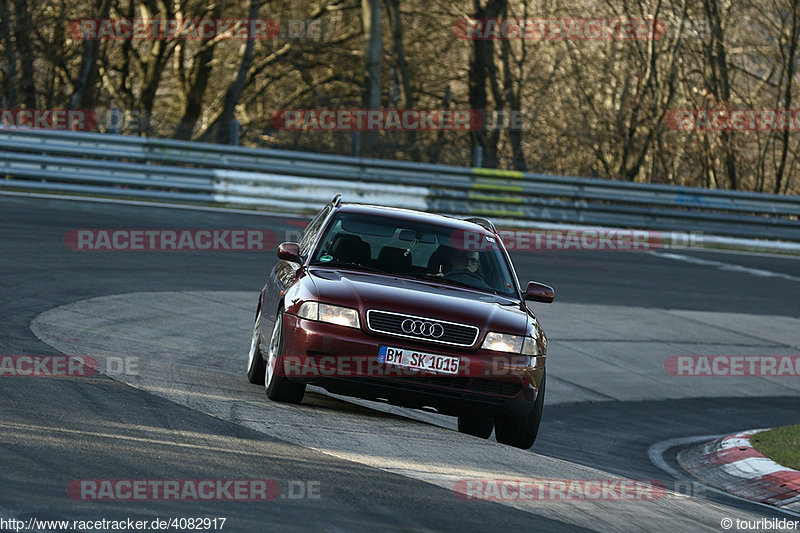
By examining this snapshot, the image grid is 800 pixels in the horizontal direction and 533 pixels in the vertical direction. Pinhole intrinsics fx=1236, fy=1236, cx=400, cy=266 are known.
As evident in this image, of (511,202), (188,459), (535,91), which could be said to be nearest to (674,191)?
(511,202)

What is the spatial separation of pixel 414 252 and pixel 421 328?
4.52ft

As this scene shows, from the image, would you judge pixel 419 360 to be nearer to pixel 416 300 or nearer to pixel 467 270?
pixel 416 300

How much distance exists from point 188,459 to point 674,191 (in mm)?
20447

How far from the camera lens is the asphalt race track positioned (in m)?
6.21

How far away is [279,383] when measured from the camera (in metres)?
8.56

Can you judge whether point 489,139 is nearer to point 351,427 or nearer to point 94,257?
point 94,257

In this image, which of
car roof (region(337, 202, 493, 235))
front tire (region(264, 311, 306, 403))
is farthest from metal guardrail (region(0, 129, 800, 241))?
front tire (region(264, 311, 306, 403))

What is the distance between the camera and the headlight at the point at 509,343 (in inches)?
330

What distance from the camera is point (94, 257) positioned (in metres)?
16.2
